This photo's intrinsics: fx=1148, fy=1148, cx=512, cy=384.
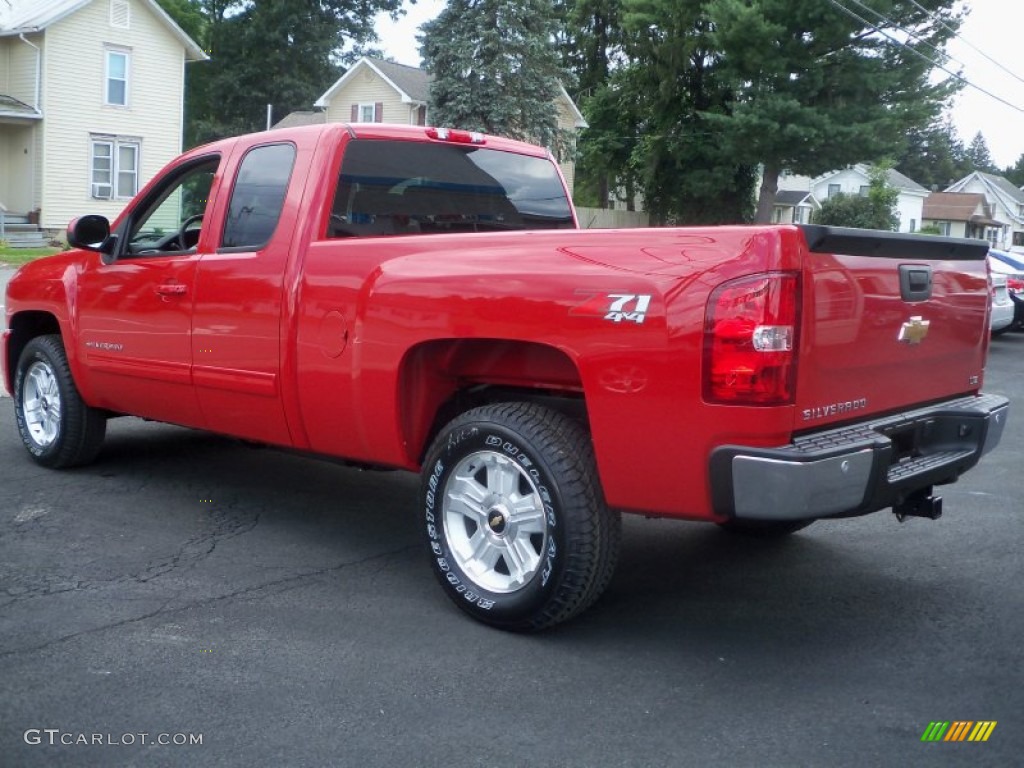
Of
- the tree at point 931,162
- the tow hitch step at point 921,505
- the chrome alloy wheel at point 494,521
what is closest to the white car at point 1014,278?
the tow hitch step at point 921,505

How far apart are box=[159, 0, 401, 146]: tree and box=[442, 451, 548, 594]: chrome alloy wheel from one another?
51765 mm

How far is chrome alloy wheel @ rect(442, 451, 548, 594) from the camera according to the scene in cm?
425

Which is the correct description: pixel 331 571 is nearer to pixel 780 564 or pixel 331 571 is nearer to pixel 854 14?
pixel 780 564

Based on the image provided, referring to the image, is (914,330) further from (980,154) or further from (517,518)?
(980,154)

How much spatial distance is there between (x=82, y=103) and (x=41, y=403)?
94.7 ft

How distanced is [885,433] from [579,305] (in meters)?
1.22

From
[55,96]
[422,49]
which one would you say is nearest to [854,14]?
[422,49]

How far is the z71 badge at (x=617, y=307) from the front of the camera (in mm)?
3787

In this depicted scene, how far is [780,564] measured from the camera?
5336 mm

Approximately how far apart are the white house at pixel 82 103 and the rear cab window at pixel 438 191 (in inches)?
1129

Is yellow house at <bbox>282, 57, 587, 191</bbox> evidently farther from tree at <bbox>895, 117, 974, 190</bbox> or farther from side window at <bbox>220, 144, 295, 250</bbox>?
tree at <bbox>895, 117, 974, 190</bbox>

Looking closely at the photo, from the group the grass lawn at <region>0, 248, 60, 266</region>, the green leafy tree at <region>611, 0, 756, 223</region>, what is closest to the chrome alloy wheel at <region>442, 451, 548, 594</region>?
the grass lawn at <region>0, 248, 60, 266</region>

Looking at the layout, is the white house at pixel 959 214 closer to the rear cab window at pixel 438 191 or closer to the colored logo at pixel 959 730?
the rear cab window at pixel 438 191

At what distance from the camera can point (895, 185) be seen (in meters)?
66.1
